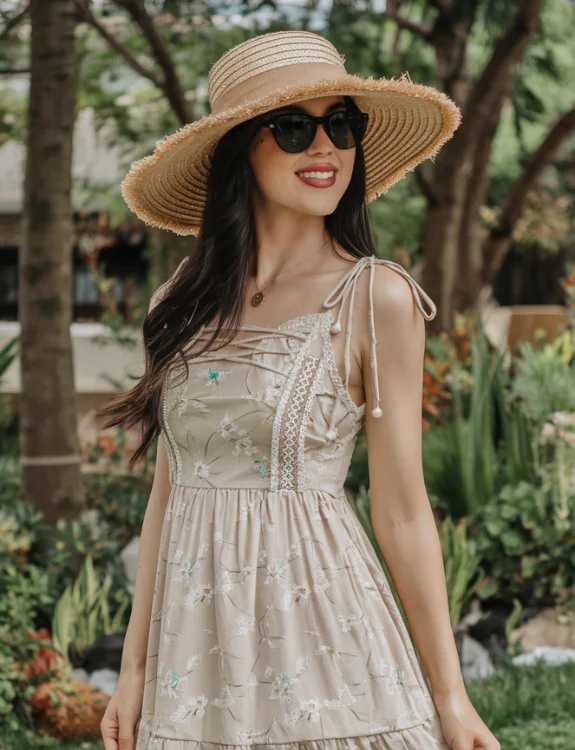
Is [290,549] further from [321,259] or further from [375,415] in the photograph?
[321,259]

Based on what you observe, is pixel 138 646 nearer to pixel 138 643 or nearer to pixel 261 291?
pixel 138 643

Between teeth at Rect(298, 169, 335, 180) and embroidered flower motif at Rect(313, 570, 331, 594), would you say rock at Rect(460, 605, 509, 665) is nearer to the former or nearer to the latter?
Result: embroidered flower motif at Rect(313, 570, 331, 594)

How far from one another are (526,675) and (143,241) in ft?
49.0

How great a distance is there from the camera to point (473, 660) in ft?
14.8

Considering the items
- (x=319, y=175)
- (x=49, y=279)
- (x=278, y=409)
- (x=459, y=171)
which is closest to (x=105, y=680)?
(x=49, y=279)

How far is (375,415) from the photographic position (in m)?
1.80

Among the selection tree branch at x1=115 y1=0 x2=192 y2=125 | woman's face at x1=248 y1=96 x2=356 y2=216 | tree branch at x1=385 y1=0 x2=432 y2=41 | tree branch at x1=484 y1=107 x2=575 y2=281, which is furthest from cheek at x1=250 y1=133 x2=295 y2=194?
tree branch at x1=484 y1=107 x2=575 y2=281

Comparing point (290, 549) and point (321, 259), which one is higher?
point (321, 259)

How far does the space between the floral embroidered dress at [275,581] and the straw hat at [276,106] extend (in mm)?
337

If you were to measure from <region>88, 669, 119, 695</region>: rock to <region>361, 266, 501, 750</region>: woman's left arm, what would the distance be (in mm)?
2580

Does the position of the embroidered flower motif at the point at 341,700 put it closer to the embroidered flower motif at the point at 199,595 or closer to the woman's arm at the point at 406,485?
the woman's arm at the point at 406,485

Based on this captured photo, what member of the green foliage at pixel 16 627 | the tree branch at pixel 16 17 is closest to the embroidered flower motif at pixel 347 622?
the green foliage at pixel 16 627

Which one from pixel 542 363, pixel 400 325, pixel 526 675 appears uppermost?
pixel 400 325

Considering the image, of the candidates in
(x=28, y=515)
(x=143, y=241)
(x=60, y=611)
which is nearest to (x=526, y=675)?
(x=60, y=611)
